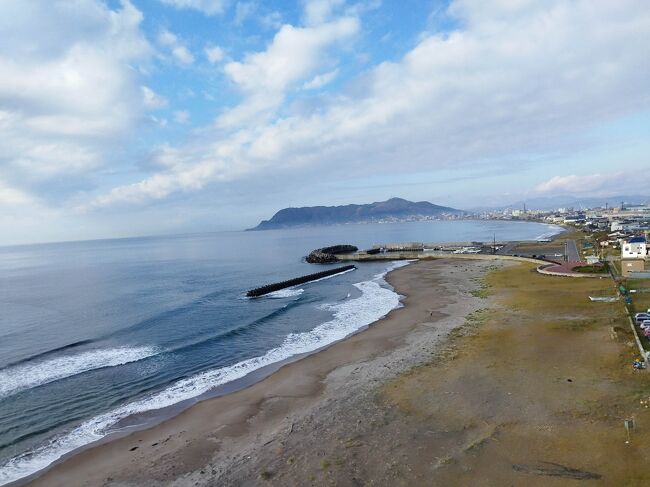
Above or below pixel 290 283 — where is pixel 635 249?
above

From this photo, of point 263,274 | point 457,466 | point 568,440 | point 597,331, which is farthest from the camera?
point 263,274

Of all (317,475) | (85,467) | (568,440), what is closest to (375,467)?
(317,475)

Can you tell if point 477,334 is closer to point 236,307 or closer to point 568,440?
point 568,440

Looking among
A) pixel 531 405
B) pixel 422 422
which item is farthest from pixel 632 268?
pixel 422 422

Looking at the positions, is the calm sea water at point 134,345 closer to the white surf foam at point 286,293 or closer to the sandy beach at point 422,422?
the white surf foam at point 286,293

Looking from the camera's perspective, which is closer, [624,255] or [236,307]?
[236,307]

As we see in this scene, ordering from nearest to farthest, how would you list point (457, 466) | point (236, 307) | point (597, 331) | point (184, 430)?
1. point (457, 466)
2. point (184, 430)
3. point (597, 331)
4. point (236, 307)

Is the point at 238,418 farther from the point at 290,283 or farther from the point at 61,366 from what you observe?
the point at 290,283
